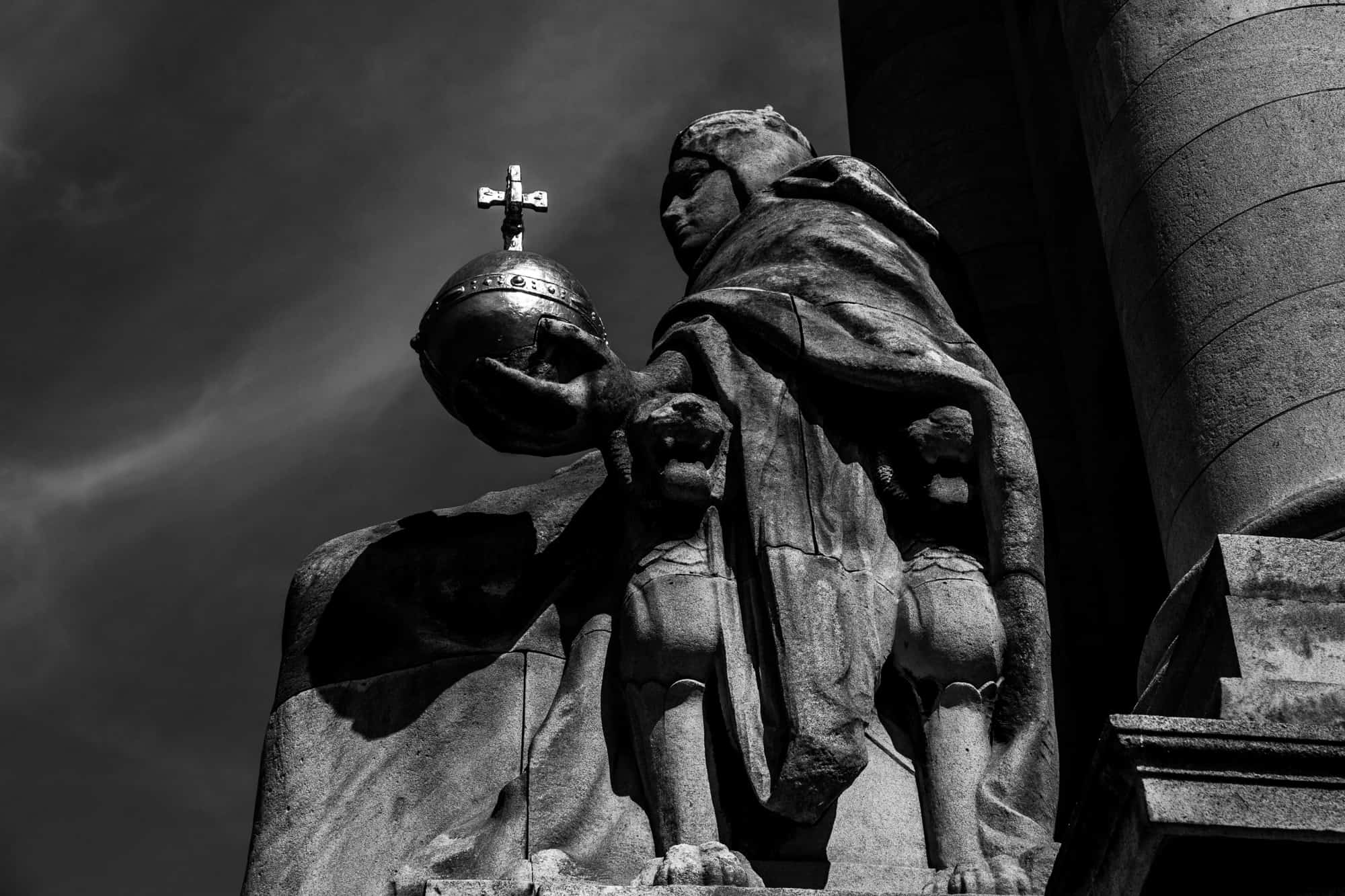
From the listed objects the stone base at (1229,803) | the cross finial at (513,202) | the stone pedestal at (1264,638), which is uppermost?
the cross finial at (513,202)

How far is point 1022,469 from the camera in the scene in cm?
815

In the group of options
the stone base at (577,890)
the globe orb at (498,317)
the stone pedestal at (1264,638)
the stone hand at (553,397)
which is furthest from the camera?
the globe orb at (498,317)

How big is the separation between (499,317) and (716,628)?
1435 millimetres

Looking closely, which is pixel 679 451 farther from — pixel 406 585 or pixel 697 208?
pixel 697 208

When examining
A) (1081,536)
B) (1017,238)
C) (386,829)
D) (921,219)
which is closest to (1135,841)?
(386,829)

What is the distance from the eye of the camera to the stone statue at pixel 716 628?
24.2 ft

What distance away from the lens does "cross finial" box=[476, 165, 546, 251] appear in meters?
9.13

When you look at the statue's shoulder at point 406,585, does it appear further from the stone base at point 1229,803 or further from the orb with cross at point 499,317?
the stone base at point 1229,803

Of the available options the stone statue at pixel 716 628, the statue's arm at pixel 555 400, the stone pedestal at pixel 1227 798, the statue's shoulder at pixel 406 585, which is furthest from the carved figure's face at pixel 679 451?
the stone pedestal at pixel 1227 798

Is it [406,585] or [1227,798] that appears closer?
[1227,798]

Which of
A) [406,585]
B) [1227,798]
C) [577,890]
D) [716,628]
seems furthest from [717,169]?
[1227,798]

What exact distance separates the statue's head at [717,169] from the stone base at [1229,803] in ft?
15.1

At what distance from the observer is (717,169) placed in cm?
998

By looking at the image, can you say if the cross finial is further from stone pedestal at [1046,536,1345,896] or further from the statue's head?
stone pedestal at [1046,536,1345,896]
